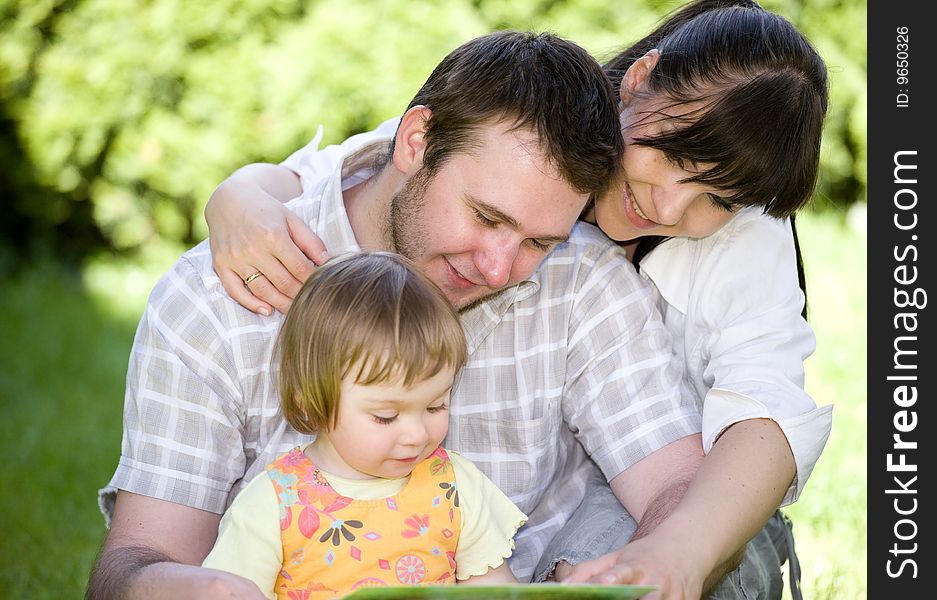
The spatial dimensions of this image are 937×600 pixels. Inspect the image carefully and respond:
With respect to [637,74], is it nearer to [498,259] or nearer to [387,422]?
[498,259]

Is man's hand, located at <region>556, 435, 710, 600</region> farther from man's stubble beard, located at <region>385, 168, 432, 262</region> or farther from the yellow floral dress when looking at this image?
man's stubble beard, located at <region>385, 168, 432, 262</region>

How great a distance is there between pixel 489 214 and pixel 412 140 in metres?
0.33

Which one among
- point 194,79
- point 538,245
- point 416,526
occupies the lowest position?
point 416,526

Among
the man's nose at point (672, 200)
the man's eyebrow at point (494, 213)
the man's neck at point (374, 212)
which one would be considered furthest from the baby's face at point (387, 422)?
the man's nose at point (672, 200)

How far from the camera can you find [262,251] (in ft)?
8.65

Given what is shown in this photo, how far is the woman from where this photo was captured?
2.66 m

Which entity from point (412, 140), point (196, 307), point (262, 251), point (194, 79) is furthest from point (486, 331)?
point (194, 79)

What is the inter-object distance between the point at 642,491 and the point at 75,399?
12.3 ft

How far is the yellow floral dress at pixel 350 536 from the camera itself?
2.33 meters

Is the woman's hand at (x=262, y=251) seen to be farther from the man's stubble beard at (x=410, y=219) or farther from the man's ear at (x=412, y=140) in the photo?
the man's ear at (x=412, y=140)

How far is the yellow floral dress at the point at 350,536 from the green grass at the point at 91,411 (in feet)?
5.66

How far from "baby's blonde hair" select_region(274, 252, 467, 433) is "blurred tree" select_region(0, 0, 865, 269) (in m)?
4.57

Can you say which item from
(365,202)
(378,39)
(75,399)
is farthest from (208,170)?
(365,202)
